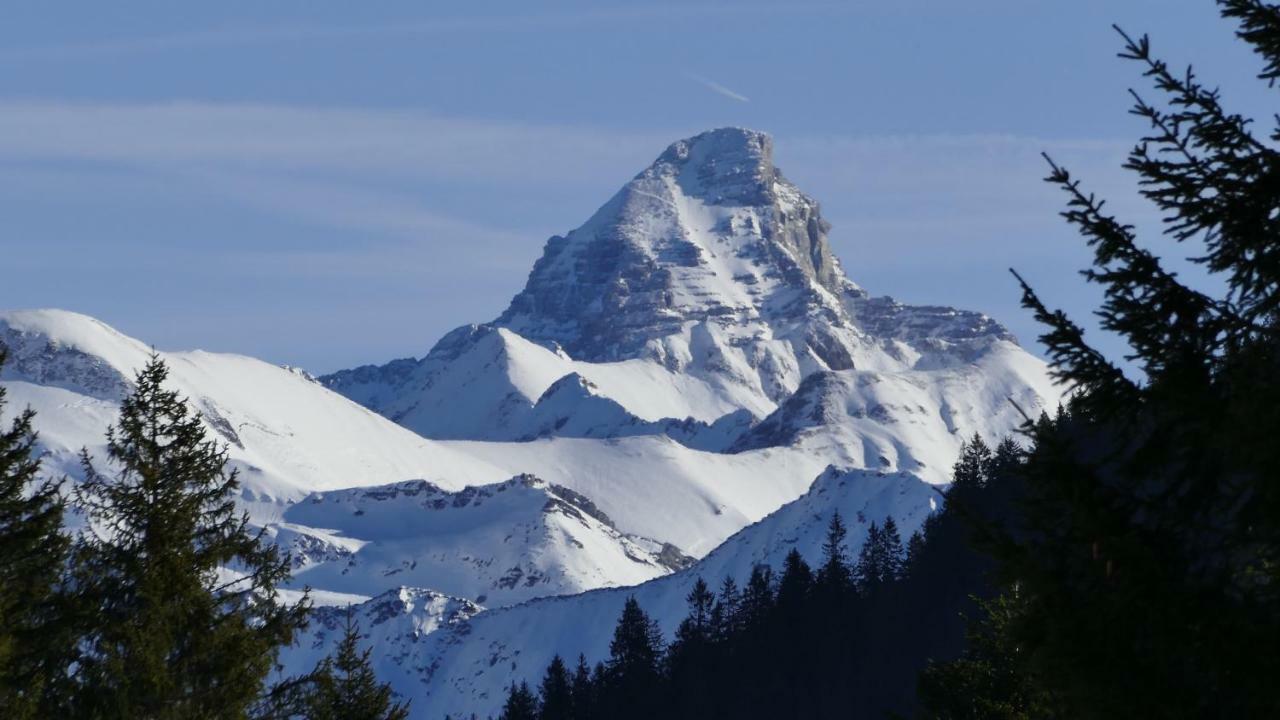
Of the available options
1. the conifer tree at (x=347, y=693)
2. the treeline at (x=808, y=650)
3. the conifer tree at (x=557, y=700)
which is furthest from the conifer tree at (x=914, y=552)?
the conifer tree at (x=347, y=693)

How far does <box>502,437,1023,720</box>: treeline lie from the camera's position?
101375 mm

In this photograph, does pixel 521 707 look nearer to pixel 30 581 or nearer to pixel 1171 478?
pixel 30 581

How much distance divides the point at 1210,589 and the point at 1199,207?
208 cm

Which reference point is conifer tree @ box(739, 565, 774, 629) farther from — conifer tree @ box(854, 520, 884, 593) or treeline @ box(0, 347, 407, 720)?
treeline @ box(0, 347, 407, 720)

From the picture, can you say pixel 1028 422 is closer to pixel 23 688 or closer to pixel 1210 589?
pixel 1210 589

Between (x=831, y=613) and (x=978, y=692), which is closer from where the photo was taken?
(x=978, y=692)

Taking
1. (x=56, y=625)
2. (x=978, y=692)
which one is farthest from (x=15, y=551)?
(x=978, y=692)

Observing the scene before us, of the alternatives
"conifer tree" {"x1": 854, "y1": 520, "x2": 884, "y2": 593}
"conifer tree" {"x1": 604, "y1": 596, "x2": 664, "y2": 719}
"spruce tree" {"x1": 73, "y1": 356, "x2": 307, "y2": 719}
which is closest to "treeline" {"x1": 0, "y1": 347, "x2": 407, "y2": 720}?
"spruce tree" {"x1": 73, "y1": 356, "x2": 307, "y2": 719}

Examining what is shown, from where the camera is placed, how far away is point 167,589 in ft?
57.7

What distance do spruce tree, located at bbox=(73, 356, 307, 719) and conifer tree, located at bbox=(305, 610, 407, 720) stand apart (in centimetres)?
73

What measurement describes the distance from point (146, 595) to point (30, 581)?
2.15m

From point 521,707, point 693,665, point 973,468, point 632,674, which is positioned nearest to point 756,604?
point 693,665

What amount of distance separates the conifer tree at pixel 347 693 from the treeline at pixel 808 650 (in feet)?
249

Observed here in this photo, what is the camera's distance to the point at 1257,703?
7.95 meters
